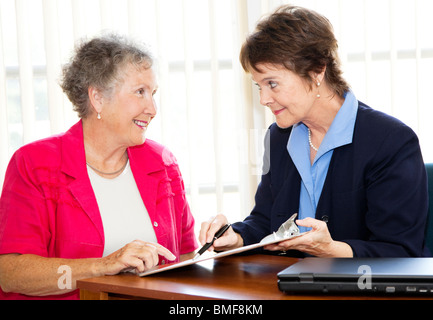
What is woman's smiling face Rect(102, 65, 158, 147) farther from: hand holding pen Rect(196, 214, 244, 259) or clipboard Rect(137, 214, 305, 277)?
clipboard Rect(137, 214, 305, 277)

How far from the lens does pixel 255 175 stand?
2.75 metres

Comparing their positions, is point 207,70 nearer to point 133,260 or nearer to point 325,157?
point 325,157

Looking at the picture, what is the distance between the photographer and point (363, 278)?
108 cm

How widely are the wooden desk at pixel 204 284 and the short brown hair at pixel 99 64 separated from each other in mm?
794

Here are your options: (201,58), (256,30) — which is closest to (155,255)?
(256,30)

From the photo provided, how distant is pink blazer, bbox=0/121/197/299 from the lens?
5.60 feet

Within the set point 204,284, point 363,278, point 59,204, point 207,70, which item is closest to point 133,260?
point 204,284

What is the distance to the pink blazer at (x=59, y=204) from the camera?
171 cm

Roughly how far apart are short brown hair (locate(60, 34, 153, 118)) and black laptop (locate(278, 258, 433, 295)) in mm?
1065

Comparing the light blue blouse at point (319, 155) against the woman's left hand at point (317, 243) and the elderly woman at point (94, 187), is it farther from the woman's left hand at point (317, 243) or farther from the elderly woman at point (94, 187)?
the elderly woman at point (94, 187)

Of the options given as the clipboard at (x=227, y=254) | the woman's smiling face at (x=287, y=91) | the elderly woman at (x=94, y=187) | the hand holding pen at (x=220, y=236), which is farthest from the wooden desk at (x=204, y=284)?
the woman's smiling face at (x=287, y=91)

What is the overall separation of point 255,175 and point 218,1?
0.88 metres

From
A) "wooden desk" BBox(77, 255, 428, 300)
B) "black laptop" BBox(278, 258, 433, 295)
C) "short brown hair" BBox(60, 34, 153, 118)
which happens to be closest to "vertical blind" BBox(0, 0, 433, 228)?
"short brown hair" BBox(60, 34, 153, 118)
